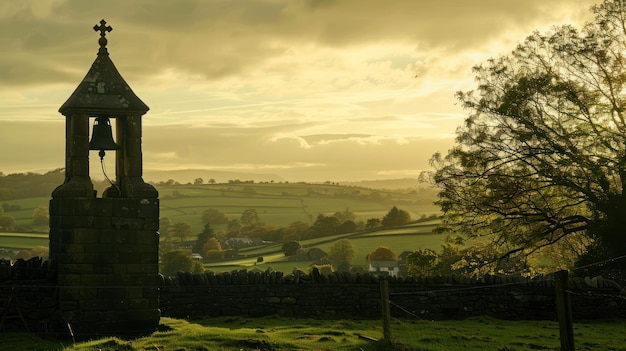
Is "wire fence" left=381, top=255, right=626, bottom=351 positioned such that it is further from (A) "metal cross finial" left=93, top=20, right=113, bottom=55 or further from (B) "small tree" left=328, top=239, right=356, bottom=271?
(B) "small tree" left=328, top=239, right=356, bottom=271

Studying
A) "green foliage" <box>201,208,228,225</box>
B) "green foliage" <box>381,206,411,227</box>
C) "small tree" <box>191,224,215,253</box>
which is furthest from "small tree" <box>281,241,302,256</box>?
"green foliage" <box>201,208,228,225</box>

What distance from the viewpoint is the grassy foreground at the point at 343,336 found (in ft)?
50.0

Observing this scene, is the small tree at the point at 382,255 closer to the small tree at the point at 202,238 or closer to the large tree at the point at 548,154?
the small tree at the point at 202,238

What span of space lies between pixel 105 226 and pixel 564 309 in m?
9.55

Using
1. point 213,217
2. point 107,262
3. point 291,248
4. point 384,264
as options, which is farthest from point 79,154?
point 213,217

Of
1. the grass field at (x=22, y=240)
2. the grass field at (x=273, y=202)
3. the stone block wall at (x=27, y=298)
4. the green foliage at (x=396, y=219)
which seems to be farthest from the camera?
the grass field at (x=273, y=202)

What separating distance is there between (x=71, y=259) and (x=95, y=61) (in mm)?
4701

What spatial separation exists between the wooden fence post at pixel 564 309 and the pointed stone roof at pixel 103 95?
9727 millimetres

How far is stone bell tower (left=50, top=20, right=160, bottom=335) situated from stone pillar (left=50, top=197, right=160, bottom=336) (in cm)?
2

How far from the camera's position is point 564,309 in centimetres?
1334

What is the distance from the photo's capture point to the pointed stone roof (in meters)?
17.1

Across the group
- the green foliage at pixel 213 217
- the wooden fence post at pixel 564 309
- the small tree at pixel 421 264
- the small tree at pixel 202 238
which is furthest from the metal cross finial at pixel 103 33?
the green foliage at pixel 213 217

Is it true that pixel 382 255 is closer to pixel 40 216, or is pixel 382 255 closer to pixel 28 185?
pixel 40 216

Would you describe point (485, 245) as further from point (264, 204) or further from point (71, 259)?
point (264, 204)
